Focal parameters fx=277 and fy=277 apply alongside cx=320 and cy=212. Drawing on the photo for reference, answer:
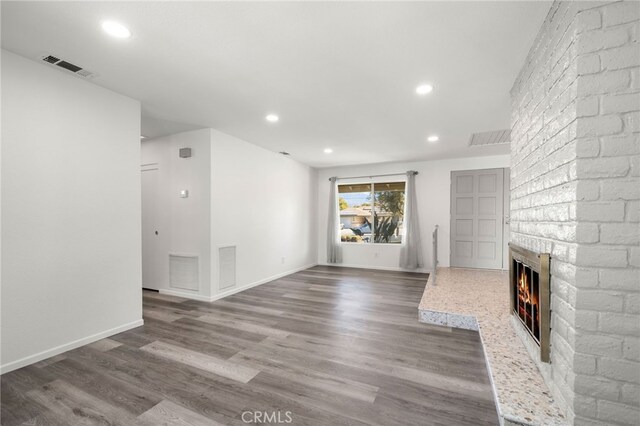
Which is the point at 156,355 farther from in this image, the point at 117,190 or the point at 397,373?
the point at 397,373

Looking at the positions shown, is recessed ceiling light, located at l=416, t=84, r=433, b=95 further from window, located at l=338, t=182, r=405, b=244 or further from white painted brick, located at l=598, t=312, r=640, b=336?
window, located at l=338, t=182, r=405, b=244

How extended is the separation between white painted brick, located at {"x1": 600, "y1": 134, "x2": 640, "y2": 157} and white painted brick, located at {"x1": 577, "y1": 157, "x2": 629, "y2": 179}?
3 cm

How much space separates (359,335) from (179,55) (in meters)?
3.01

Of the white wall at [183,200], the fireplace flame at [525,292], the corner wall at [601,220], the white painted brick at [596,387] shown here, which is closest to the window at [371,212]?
the white wall at [183,200]

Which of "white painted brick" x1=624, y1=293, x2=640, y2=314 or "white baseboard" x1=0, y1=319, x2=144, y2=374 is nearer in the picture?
"white painted brick" x1=624, y1=293, x2=640, y2=314

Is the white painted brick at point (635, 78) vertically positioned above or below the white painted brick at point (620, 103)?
above

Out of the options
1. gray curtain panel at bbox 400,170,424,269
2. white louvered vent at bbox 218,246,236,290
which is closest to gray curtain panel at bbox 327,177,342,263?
gray curtain panel at bbox 400,170,424,269

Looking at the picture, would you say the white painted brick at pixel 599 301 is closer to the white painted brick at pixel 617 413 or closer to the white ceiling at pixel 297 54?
the white painted brick at pixel 617 413

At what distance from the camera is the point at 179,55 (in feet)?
7.30

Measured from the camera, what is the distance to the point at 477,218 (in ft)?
19.3

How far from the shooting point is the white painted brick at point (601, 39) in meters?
1.22

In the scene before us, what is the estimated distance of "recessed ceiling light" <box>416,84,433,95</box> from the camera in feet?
8.99

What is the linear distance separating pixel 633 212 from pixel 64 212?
12.7 feet

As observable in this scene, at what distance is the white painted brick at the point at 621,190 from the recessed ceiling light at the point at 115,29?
2.92 meters
